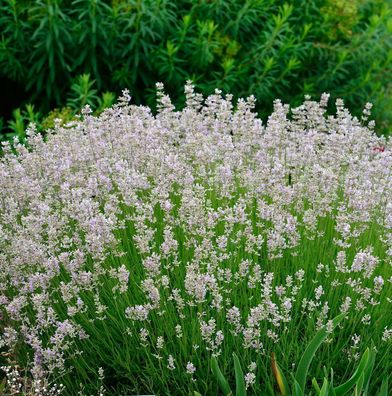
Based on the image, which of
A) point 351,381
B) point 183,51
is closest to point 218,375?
point 351,381

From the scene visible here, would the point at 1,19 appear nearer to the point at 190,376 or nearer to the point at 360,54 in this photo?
the point at 360,54

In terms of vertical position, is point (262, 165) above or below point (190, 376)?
above

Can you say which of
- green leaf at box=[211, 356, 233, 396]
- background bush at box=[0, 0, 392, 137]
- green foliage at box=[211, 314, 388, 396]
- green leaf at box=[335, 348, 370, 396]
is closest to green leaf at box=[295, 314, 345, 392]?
green foliage at box=[211, 314, 388, 396]

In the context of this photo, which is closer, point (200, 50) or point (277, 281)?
point (277, 281)

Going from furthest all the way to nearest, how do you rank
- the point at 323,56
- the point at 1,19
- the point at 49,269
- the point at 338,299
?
1. the point at 323,56
2. the point at 1,19
3. the point at 338,299
4. the point at 49,269

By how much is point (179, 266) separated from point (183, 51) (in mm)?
3927

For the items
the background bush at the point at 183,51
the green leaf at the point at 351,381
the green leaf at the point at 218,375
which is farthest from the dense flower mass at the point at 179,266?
the background bush at the point at 183,51

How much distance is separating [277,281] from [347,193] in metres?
0.63

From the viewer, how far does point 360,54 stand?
23.7 ft

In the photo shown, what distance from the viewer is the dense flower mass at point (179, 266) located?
9.66 feet

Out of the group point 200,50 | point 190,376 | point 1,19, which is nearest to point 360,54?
point 200,50

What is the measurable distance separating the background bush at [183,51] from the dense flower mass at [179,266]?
2.31 m

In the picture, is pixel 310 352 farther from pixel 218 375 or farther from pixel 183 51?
pixel 183 51

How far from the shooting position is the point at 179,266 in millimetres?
3334
